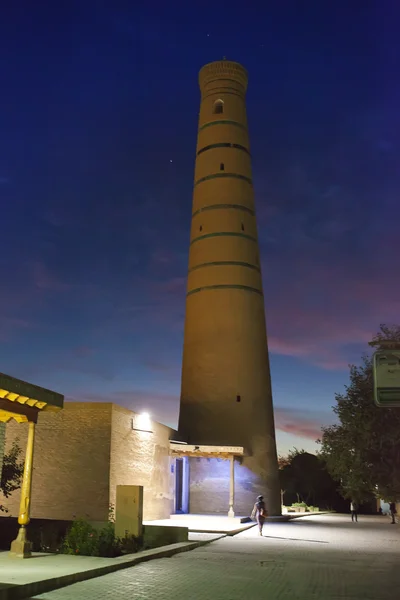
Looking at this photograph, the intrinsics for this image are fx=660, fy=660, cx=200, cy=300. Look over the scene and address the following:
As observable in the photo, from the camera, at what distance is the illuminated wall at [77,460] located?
66.5 feet

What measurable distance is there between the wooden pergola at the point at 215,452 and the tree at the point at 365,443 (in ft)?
13.4

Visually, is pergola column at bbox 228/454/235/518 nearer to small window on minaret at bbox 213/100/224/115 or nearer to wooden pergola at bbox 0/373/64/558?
wooden pergola at bbox 0/373/64/558

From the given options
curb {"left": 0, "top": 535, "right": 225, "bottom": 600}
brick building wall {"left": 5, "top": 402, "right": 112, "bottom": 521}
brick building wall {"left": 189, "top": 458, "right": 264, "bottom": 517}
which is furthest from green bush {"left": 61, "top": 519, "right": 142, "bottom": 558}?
brick building wall {"left": 189, "top": 458, "right": 264, "bottom": 517}

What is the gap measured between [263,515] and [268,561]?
7088mm

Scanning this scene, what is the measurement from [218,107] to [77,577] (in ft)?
93.7

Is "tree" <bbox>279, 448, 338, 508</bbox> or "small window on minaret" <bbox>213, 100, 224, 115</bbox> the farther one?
"tree" <bbox>279, 448, 338, 508</bbox>

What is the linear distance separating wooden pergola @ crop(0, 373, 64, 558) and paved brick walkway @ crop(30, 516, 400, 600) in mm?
2105

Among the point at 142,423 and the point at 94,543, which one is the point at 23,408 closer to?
the point at 94,543

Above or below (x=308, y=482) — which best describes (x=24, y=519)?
below

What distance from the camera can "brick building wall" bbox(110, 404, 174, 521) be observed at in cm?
2125

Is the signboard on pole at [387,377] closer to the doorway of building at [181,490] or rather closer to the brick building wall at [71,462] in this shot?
the brick building wall at [71,462]

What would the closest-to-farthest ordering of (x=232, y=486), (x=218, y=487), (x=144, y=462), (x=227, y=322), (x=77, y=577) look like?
(x=77, y=577), (x=144, y=462), (x=232, y=486), (x=218, y=487), (x=227, y=322)

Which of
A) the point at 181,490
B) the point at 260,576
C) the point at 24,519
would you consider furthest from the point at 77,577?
the point at 181,490

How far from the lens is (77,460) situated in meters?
20.7
